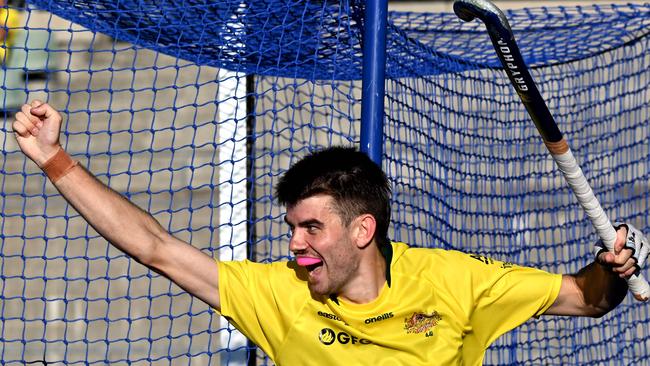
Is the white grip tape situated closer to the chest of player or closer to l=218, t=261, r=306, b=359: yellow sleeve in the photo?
the chest of player

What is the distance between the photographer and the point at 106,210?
2.55 metres

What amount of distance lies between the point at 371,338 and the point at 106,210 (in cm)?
74

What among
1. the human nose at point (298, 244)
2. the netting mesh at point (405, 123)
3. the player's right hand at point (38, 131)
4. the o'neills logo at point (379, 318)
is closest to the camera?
the player's right hand at point (38, 131)

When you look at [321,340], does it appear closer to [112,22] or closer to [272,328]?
[272,328]

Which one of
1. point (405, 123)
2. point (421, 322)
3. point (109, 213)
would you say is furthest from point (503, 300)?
point (405, 123)

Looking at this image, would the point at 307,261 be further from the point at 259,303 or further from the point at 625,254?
the point at 625,254

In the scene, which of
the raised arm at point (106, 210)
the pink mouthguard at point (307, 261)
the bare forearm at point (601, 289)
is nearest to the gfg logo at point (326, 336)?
the pink mouthguard at point (307, 261)

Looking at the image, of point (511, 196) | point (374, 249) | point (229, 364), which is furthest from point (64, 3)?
point (511, 196)

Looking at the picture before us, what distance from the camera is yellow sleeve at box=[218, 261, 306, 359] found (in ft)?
8.96

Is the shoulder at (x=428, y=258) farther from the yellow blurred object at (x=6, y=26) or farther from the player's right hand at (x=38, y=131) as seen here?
the yellow blurred object at (x=6, y=26)

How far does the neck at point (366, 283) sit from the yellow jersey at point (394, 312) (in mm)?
19

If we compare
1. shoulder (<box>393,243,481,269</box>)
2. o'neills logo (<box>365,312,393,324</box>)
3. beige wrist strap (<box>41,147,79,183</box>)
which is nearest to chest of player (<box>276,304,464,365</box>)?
o'neills logo (<box>365,312,393,324</box>)

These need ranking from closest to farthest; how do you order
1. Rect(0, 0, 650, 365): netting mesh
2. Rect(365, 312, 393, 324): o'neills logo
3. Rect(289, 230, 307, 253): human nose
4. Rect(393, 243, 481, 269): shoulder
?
1. Rect(289, 230, 307, 253): human nose
2. Rect(365, 312, 393, 324): o'neills logo
3. Rect(393, 243, 481, 269): shoulder
4. Rect(0, 0, 650, 365): netting mesh

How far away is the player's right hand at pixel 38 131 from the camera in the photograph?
8.27ft
